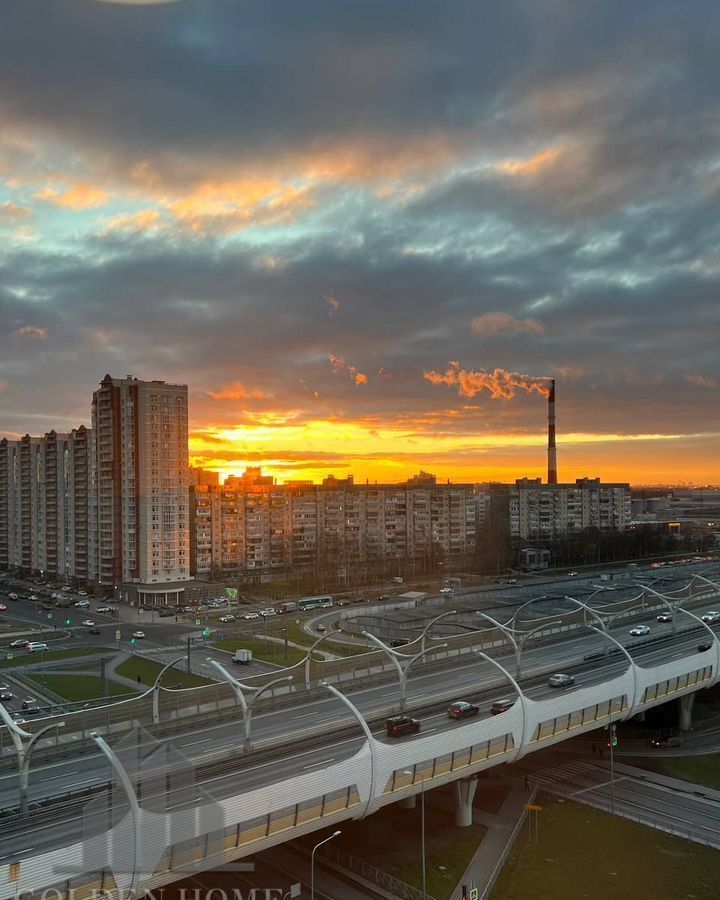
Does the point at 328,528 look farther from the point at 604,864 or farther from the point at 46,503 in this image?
the point at 604,864

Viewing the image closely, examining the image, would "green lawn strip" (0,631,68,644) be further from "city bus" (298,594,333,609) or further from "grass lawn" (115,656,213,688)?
"city bus" (298,594,333,609)

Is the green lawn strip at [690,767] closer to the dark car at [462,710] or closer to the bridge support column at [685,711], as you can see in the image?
the bridge support column at [685,711]

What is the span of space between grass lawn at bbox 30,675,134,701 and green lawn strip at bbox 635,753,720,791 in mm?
16733

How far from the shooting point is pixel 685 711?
22.4m

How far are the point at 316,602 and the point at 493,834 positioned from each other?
30819mm

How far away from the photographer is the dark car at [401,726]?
52.5ft

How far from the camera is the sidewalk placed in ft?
45.4

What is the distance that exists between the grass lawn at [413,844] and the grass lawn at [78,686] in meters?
11.9

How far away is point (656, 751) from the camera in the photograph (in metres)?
20.8

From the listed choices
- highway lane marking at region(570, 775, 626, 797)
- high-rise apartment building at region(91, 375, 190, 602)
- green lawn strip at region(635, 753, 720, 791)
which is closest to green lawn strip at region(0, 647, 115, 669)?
high-rise apartment building at region(91, 375, 190, 602)

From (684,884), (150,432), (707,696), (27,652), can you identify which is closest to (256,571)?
(150,432)

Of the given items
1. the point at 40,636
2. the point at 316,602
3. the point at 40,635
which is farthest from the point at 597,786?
the point at 40,635

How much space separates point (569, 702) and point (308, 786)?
7340mm

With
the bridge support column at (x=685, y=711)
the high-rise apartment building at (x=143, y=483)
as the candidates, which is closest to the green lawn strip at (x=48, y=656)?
the high-rise apartment building at (x=143, y=483)
